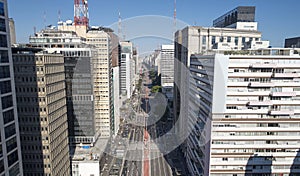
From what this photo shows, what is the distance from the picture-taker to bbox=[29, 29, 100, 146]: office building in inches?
434

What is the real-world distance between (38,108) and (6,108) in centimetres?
277

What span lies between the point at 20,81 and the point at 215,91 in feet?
21.3

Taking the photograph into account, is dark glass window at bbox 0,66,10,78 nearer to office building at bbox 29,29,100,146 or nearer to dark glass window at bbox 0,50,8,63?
dark glass window at bbox 0,50,8,63

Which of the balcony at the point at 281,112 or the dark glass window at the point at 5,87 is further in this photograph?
the balcony at the point at 281,112

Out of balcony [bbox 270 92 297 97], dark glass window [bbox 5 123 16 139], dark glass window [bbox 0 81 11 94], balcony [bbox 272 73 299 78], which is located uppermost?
balcony [bbox 272 73 299 78]

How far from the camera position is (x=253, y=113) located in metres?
5.95

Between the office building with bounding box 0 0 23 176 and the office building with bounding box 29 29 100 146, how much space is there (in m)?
6.53

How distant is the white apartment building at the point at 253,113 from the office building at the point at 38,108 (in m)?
5.46

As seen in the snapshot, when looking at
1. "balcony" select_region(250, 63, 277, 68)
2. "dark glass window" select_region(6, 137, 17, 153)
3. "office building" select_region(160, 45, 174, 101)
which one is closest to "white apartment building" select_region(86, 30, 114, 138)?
"dark glass window" select_region(6, 137, 17, 153)

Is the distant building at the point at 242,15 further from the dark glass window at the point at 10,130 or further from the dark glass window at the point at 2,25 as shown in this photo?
the dark glass window at the point at 10,130

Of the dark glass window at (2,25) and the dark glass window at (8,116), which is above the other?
the dark glass window at (2,25)

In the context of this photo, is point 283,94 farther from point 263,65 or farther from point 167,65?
point 167,65

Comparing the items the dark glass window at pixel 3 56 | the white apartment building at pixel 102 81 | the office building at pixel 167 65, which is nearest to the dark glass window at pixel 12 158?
the dark glass window at pixel 3 56

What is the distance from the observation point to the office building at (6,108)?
4.31 meters
